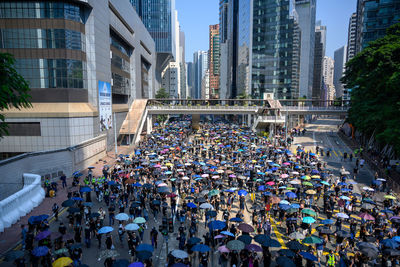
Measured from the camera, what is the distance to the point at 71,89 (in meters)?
38.6

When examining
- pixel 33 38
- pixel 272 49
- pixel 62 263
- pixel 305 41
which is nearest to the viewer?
pixel 62 263

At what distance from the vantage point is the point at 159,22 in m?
136

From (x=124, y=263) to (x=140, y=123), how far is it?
5119 cm

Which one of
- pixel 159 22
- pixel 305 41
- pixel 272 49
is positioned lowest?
pixel 272 49

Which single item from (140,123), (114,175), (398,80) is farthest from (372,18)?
(114,175)

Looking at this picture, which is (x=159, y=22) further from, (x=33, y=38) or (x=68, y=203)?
(x=68, y=203)

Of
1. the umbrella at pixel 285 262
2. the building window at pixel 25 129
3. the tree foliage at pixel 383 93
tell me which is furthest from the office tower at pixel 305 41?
the umbrella at pixel 285 262

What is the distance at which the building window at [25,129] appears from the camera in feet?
122

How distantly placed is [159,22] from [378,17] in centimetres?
9342

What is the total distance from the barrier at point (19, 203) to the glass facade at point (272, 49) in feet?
297

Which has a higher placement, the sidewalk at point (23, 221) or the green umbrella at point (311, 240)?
the green umbrella at point (311, 240)

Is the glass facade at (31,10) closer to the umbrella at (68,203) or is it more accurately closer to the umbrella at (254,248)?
the umbrella at (68,203)

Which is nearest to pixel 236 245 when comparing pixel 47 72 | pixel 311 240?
pixel 311 240

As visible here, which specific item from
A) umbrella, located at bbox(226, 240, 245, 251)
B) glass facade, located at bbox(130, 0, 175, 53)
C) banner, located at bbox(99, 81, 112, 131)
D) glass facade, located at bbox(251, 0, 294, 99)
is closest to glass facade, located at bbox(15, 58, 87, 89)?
banner, located at bbox(99, 81, 112, 131)
